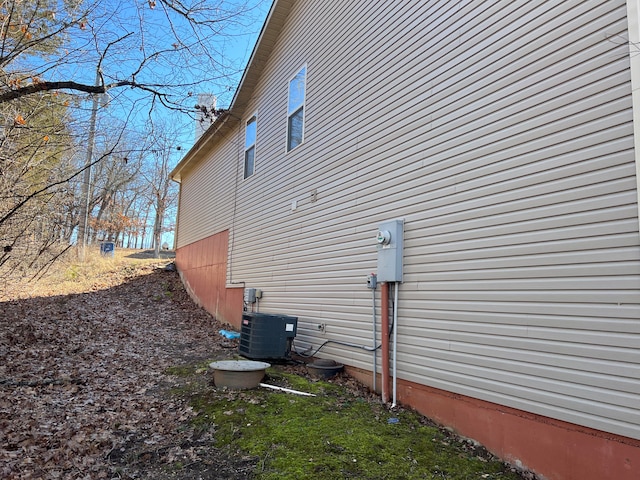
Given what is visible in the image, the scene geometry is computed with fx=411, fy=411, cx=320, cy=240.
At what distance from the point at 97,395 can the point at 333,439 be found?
10.6 ft

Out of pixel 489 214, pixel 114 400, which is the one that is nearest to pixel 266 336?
pixel 114 400

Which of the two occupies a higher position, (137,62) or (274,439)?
(137,62)

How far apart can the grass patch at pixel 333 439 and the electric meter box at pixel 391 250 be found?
1.45 meters

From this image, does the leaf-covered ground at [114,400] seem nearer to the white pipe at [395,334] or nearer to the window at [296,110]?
the white pipe at [395,334]

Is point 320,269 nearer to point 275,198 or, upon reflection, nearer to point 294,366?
point 294,366

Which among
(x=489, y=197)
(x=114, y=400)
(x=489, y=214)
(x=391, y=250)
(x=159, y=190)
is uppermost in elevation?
(x=159, y=190)

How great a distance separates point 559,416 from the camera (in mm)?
2992

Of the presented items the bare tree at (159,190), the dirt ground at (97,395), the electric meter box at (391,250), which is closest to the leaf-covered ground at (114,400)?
the dirt ground at (97,395)

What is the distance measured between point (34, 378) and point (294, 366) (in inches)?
140

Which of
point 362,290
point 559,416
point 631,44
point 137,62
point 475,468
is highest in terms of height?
point 137,62

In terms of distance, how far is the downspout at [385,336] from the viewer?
469cm

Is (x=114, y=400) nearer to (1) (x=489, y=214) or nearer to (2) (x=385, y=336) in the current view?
(2) (x=385, y=336)

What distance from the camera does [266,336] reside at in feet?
20.7

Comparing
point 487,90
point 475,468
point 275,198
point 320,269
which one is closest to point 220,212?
point 275,198
